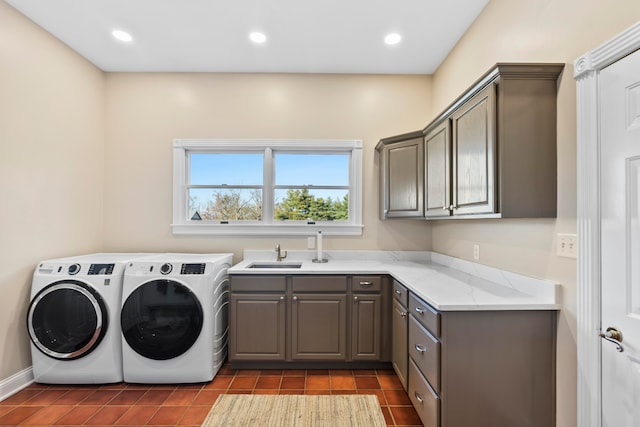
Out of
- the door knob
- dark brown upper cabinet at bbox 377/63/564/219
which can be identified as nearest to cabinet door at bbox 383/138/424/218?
dark brown upper cabinet at bbox 377/63/564/219

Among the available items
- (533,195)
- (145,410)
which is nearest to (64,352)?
(145,410)

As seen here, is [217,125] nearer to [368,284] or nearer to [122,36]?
[122,36]

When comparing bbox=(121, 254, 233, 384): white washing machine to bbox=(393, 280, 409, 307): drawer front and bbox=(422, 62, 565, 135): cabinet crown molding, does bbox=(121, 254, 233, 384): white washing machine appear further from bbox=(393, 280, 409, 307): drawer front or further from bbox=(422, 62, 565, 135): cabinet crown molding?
bbox=(422, 62, 565, 135): cabinet crown molding

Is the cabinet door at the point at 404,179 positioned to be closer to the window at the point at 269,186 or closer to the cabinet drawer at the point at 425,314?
the window at the point at 269,186

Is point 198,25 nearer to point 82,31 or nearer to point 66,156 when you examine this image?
point 82,31

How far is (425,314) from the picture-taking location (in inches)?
73.9

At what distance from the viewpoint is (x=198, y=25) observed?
102 inches

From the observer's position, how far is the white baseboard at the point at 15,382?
2344mm

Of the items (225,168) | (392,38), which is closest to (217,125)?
(225,168)

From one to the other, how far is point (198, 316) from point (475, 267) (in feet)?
7.31

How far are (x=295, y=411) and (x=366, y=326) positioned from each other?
89cm

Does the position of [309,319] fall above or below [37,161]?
below

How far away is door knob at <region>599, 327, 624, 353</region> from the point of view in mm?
1295

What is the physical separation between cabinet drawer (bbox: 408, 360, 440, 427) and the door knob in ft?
2.70
